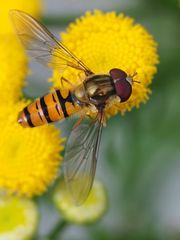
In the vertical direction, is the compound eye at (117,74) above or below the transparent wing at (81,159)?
above

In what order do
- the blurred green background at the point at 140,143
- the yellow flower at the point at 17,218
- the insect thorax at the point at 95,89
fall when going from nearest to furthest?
1. the insect thorax at the point at 95,89
2. the yellow flower at the point at 17,218
3. the blurred green background at the point at 140,143

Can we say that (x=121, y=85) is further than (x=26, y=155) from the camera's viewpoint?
No

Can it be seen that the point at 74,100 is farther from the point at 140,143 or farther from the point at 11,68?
the point at 140,143

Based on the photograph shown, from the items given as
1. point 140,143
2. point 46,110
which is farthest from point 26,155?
point 140,143

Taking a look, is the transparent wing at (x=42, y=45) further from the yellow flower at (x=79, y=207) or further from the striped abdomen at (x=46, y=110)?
the yellow flower at (x=79, y=207)

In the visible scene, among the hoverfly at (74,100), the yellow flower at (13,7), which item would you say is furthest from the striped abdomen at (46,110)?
the yellow flower at (13,7)

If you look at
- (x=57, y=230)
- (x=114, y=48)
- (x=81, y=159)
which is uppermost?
(x=114, y=48)

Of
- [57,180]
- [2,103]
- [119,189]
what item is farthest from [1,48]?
[119,189]
